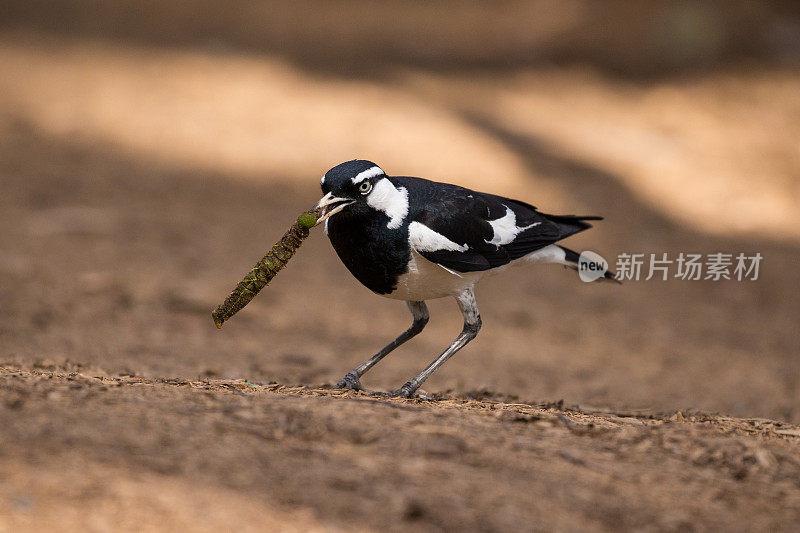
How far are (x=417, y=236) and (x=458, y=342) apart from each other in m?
0.86

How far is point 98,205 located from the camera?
10.4 metres

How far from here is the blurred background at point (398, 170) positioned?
24.2ft

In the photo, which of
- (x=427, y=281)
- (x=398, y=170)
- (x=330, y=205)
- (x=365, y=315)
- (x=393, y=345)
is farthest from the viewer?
(x=398, y=170)

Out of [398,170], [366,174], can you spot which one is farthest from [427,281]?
[398,170]

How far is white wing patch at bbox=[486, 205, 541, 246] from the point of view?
467 centimetres

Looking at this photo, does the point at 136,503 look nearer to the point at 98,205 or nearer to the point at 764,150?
the point at 98,205

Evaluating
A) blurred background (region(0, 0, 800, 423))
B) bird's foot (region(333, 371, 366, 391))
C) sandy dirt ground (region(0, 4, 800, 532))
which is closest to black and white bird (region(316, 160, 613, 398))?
bird's foot (region(333, 371, 366, 391))

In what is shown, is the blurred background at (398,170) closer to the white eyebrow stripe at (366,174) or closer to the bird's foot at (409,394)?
the bird's foot at (409,394)

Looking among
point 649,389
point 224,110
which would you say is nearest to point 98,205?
point 224,110

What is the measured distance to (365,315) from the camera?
8.55 meters

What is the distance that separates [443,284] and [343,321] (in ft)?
12.9

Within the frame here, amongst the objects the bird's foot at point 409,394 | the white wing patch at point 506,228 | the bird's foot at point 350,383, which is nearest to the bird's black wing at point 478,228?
the white wing patch at point 506,228

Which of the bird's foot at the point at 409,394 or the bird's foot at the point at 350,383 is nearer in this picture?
the bird's foot at the point at 409,394

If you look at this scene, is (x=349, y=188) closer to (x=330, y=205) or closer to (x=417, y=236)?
(x=330, y=205)
